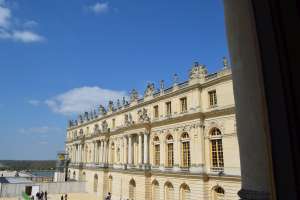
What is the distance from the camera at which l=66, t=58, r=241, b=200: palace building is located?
80.5 feet

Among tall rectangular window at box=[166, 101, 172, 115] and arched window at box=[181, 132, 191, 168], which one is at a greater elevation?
tall rectangular window at box=[166, 101, 172, 115]

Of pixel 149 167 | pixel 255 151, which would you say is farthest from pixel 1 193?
pixel 255 151

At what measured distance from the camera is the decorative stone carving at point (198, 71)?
90.3 feet

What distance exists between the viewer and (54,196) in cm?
4409

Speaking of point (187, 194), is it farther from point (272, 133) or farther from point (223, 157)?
point (272, 133)

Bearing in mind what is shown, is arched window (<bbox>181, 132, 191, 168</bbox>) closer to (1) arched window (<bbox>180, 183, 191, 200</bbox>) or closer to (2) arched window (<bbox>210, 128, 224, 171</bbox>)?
(1) arched window (<bbox>180, 183, 191, 200</bbox>)

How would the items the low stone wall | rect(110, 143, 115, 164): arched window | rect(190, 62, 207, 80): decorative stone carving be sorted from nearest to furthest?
rect(190, 62, 207, 80): decorative stone carving, the low stone wall, rect(110, 143, 115, 164): arched window

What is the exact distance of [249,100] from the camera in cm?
277

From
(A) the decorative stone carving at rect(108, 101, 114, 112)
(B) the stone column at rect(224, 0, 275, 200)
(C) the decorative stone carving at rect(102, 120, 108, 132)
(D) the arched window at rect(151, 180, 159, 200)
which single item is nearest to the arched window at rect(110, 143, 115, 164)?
(C) the decorative stone carving at rect(102, 120, 108, 132)

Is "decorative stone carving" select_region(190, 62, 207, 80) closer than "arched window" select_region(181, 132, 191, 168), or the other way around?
"decorative stone carving" select_region(190, 62, 207, 80)

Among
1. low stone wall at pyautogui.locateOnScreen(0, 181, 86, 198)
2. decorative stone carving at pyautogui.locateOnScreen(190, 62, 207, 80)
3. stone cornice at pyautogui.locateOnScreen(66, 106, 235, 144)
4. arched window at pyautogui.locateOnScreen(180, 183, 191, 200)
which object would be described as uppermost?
decorative stone carving at pyautogui.locateOnScreen(190, 62, 207, 80)

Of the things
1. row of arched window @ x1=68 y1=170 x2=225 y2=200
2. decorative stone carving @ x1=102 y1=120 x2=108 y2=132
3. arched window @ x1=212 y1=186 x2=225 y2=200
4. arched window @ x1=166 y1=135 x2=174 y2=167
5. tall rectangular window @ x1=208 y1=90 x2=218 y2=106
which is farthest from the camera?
decorative stone carving @ x1=102 y1=120 x2=108 y2=132

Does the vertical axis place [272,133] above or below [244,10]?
below

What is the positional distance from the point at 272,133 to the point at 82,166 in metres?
56.7
